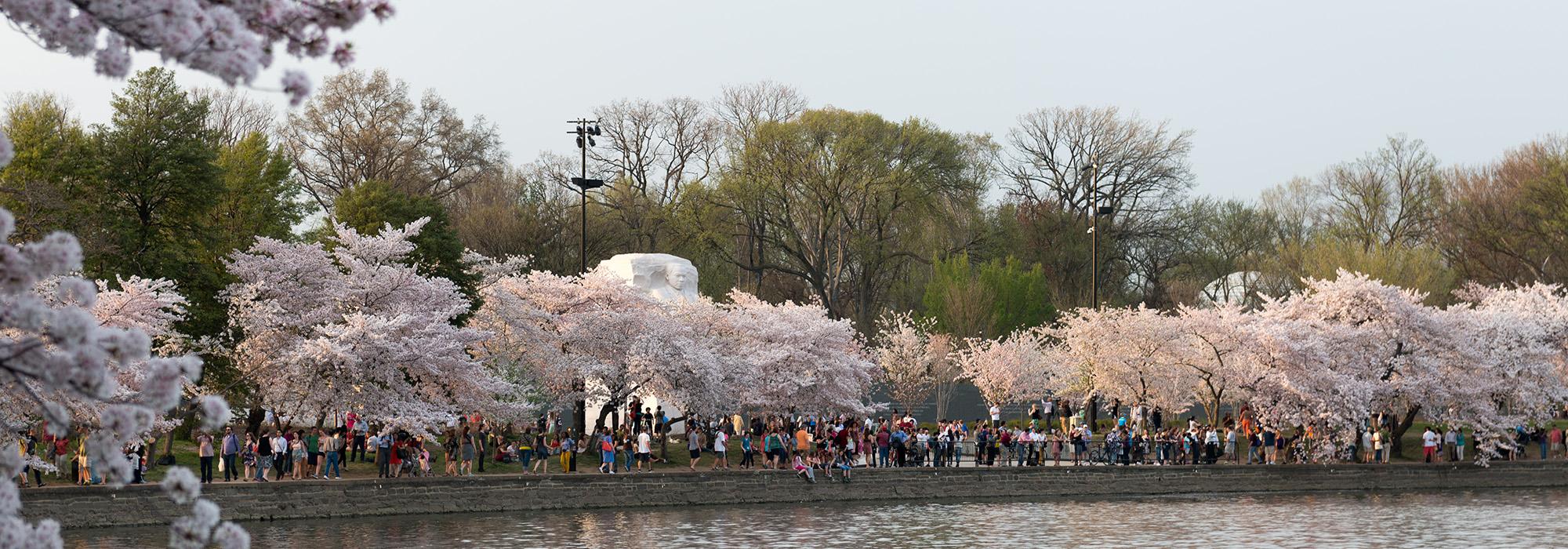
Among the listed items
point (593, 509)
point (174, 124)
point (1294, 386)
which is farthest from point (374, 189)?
point (1294, 386)

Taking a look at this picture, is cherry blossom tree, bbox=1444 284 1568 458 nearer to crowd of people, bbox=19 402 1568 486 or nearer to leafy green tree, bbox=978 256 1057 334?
crowd of people, bbox=19 402 1568 486

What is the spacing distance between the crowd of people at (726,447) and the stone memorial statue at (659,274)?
15.7 ft

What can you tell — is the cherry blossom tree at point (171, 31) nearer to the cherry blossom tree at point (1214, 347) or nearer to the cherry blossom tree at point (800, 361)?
the cherry blossom tree at point (800, 361)

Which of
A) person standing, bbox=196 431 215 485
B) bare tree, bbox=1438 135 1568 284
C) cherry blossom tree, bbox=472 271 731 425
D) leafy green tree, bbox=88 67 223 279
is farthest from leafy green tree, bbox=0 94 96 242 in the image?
bare tree, bbox=1438 135 1568 284

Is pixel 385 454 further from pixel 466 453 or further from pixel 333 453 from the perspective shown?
pixel 466 453

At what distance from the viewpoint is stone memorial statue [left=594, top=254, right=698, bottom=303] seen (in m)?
56.7

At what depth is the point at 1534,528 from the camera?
117 ft

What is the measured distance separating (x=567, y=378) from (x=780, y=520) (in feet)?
34.9

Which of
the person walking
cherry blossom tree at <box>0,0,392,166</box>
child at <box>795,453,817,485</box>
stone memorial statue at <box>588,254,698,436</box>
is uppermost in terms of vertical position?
stone memorial statue at <box>588,254,698,436</box>

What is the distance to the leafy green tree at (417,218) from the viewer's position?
46312 mm

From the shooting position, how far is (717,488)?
41438mm

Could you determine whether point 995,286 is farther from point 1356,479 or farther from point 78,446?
point 78,446

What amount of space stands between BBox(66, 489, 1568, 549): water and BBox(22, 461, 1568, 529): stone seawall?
546 mm

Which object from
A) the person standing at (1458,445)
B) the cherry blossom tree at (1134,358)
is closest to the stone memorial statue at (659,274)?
the cherry blossom tree at (1134,358)
